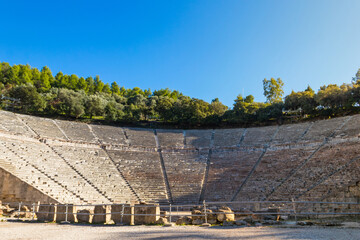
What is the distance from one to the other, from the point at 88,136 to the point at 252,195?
58.0 feet

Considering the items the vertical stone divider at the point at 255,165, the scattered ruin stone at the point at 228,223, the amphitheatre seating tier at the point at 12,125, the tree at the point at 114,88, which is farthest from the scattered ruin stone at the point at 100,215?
the tree at the point at 114,88

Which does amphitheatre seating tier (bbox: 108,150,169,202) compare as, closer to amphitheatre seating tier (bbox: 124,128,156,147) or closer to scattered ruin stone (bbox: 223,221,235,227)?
amphitheatre seating tier (bbox: 124,128,156,147)

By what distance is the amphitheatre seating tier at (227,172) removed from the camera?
64.6ft

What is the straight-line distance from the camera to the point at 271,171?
2103 centimetres

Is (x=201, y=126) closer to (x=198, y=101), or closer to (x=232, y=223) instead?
(x=198, y=101)

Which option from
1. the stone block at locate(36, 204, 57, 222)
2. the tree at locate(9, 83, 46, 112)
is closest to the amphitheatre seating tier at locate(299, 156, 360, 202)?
the stone block at locate(36, 204, 57, 222)

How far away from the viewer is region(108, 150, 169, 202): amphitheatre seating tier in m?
20.0

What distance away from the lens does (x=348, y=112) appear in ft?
103

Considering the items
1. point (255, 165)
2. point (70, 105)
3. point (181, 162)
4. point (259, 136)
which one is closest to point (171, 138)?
point (181, 162)

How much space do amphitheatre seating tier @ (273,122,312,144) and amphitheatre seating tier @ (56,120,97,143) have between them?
18.8 m

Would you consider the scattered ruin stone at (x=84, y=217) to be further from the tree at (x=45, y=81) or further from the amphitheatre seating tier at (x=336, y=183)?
the tree at (x=45, y=81)

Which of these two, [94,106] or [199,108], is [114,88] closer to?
[94,106]

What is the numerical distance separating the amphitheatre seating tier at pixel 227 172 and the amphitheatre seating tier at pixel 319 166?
11.8 ft

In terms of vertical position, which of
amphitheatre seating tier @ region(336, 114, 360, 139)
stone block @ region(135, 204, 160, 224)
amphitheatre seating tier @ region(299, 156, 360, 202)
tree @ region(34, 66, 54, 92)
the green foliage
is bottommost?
stone block @ region(135, 204, 160, 224)
